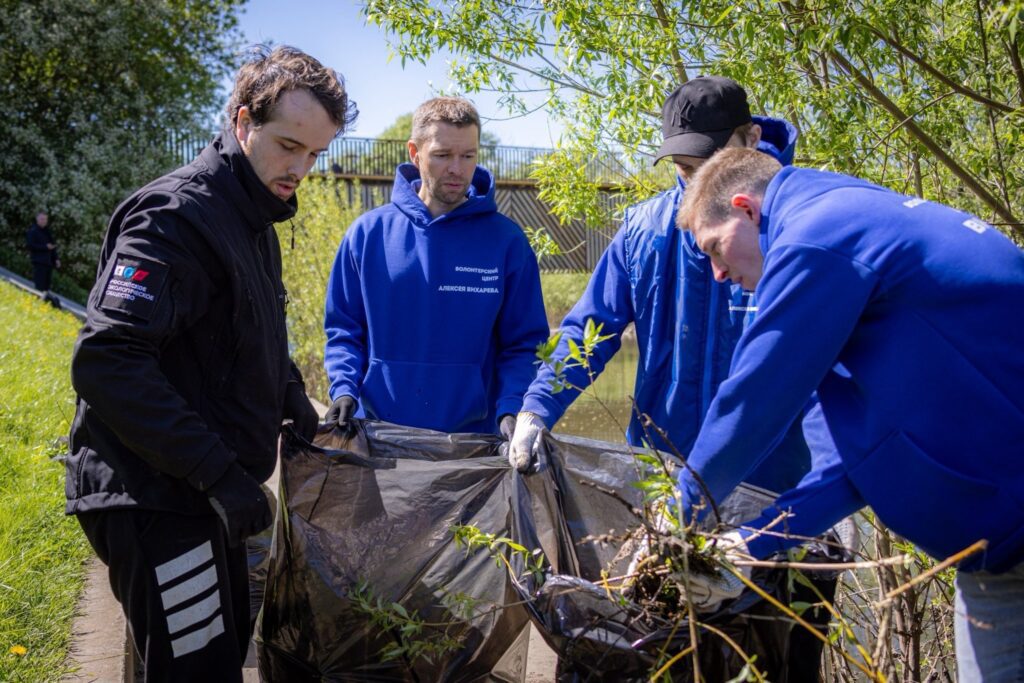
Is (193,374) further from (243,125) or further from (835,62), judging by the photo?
(835,62)

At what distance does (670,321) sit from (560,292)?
16443 mm

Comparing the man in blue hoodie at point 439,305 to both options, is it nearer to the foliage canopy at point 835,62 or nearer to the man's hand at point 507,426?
the man's hand at point 507,426

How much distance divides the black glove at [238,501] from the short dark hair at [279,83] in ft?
2.57

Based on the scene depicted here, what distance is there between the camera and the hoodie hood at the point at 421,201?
3.25 m

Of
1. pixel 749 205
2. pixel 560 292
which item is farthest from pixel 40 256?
pixel 749 205

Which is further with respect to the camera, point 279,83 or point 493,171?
point 493,171

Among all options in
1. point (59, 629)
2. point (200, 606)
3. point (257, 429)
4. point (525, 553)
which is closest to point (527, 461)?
point (525, 553)

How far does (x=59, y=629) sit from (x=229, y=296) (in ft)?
6.08

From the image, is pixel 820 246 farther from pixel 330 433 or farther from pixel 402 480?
pixel 330 433

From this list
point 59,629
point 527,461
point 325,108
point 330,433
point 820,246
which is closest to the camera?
point 820,246

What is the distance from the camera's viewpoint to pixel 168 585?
2.03 metres

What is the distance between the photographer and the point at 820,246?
63.2 inches

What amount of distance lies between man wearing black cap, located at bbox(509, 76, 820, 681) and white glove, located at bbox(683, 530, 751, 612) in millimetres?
714

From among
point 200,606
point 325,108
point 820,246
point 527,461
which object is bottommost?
point 200,606
